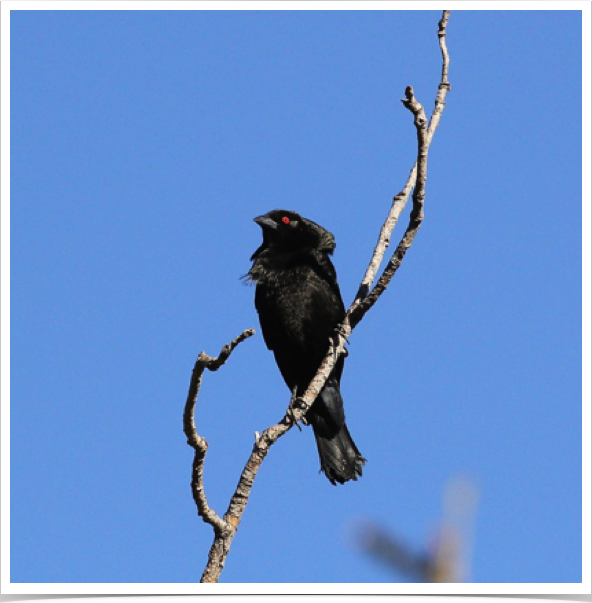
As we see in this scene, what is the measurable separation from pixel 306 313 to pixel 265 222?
1065mm

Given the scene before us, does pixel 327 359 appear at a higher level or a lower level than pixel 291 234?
lower

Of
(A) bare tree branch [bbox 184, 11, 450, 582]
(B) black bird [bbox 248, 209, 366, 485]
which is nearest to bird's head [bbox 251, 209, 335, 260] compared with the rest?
(B) black bird [bbox 248, 209, 366, 485]

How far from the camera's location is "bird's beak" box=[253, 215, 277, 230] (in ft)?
24.0

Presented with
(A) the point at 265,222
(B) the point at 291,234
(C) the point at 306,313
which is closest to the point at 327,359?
(C) the point at 306,313

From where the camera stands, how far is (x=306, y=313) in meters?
6.81

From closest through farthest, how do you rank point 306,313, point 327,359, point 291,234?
1. point 327,359
2. point 306,313
3. point 291,234

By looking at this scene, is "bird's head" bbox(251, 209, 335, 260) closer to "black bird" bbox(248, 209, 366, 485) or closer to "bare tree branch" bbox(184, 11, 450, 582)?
"black bird" bbox(248, 209, 366, 485)

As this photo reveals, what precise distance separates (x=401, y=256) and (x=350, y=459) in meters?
2.66

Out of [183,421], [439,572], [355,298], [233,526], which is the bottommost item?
[439,572]

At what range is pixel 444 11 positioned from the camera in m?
4.83

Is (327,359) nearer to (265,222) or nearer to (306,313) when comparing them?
(306,313)

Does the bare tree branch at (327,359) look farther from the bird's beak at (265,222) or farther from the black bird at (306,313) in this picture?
the bird's beak at (265,222)
